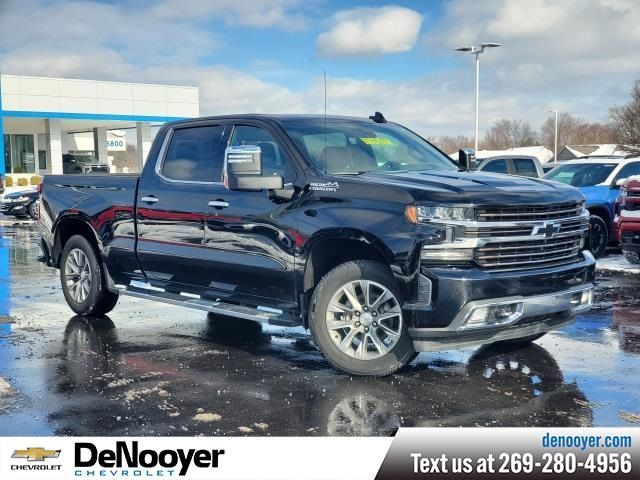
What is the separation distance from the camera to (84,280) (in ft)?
26.7

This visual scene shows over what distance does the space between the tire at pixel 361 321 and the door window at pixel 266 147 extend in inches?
40.2

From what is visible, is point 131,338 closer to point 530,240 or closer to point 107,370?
point 107,370

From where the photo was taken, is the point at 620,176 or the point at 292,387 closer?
the point at 292,387

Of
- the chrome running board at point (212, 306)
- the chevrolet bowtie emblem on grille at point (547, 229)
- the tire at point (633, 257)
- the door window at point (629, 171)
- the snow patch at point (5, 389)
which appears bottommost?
the snow patch at point (5, 389)

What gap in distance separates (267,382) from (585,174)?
987 centimetres

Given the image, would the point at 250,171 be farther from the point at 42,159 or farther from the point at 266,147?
the point at 42,159

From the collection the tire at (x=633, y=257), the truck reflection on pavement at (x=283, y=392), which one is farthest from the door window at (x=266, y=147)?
the tire at (x=633, y=257)

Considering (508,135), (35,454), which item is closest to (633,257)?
(35,454)

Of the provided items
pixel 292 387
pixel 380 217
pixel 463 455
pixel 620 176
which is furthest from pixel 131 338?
pixel 620 176

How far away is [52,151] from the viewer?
45531 mm

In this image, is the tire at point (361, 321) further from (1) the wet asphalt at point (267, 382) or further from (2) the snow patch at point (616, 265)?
(2) the snow patch at point (616, 265)

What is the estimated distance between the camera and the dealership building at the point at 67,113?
42594mm

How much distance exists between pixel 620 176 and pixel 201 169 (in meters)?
9.16

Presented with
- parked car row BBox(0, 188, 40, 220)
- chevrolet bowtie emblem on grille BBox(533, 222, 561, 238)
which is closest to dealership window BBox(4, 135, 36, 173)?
parked car row BBox(0, 188, 40, 220)
